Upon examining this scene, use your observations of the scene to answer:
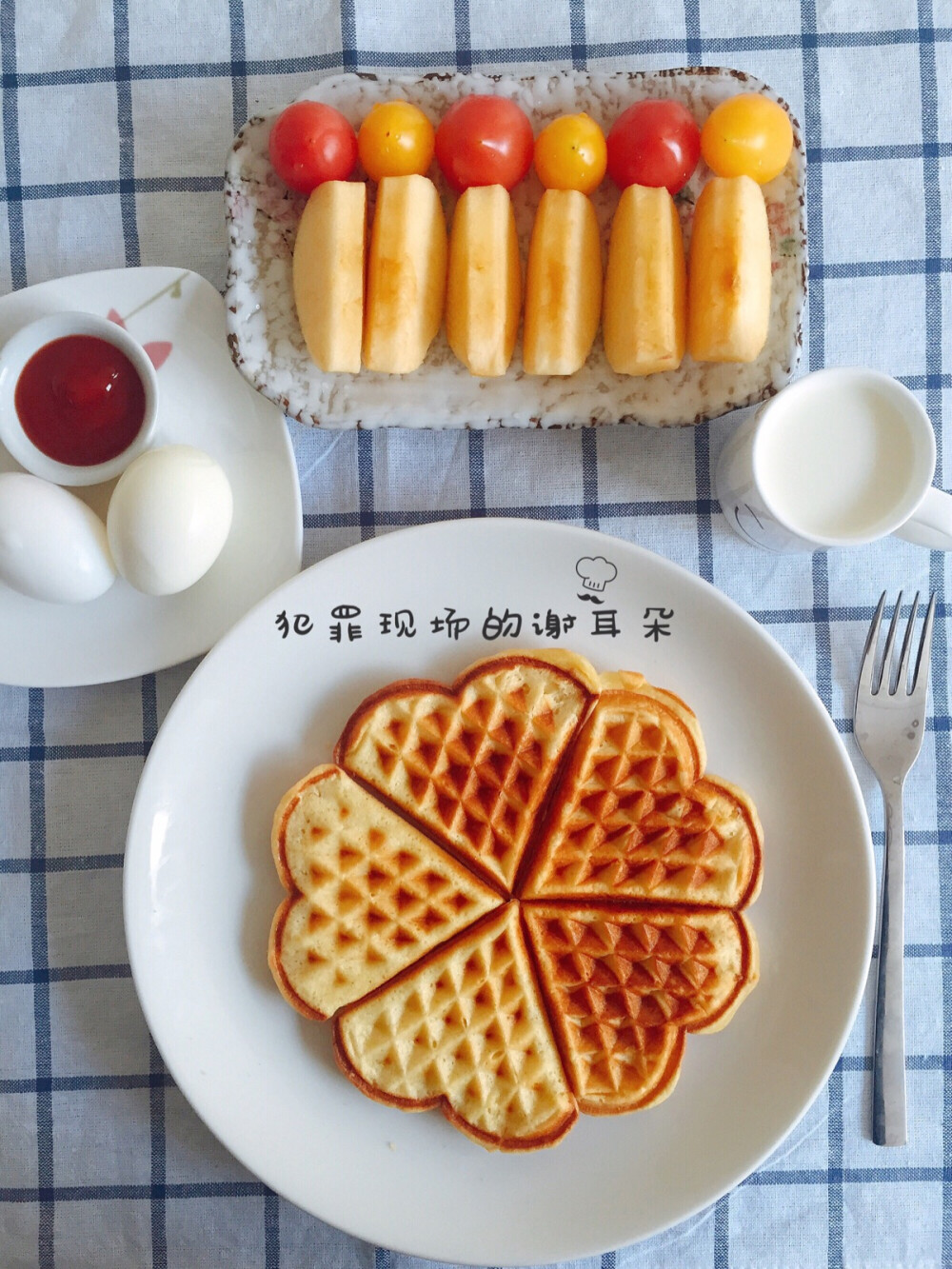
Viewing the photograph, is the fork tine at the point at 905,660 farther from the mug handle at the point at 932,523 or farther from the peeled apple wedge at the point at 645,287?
the peeled apple wedge at the point at 645,287

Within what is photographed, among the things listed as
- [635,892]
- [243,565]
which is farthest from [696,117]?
[635,892]

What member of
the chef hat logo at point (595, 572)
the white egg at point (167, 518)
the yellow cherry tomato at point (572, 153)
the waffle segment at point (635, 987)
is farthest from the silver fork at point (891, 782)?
the white egg at point (167, 518)

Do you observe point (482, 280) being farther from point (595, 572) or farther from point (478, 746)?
point (478, 746)

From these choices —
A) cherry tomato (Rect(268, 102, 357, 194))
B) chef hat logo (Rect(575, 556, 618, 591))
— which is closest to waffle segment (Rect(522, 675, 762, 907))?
chef hat logo (Rect(575, 556, 618, 591))

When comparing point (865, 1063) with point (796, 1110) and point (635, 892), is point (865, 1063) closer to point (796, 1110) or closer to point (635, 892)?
point (796, 1110)

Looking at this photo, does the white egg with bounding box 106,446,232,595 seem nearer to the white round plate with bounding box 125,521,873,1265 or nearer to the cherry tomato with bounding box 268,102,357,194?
A: the white round plate with bounding box 125,521,873,1265
